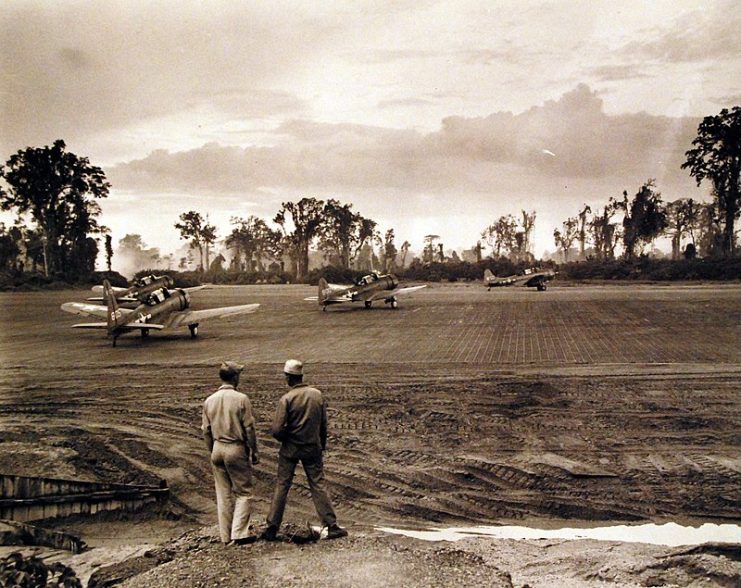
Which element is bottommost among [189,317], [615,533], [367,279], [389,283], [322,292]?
[615,533]

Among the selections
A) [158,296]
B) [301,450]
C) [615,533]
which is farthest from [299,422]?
[158,296]

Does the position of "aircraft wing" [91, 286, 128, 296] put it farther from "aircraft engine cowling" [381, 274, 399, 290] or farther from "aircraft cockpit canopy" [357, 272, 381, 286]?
"aircraft engine cowling" [381, 274, 399, 290]

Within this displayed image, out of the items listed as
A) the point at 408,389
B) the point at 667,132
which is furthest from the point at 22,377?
the point at 667,132

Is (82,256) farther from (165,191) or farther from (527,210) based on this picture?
(527,210)

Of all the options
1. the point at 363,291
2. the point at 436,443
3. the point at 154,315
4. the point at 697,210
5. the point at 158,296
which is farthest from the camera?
Answer: the point at 697,210

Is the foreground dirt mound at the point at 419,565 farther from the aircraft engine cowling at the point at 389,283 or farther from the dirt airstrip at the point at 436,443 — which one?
the aircraft engine cowling at the point at 389,283

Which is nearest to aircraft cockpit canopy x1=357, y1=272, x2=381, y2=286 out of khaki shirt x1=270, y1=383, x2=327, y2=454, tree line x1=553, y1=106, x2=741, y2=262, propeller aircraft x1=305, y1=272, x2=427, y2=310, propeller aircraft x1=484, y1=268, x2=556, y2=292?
propeller aircraft x1=305, y1=272, x2=427, y2=310

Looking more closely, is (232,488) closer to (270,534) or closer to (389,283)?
(270,534)
